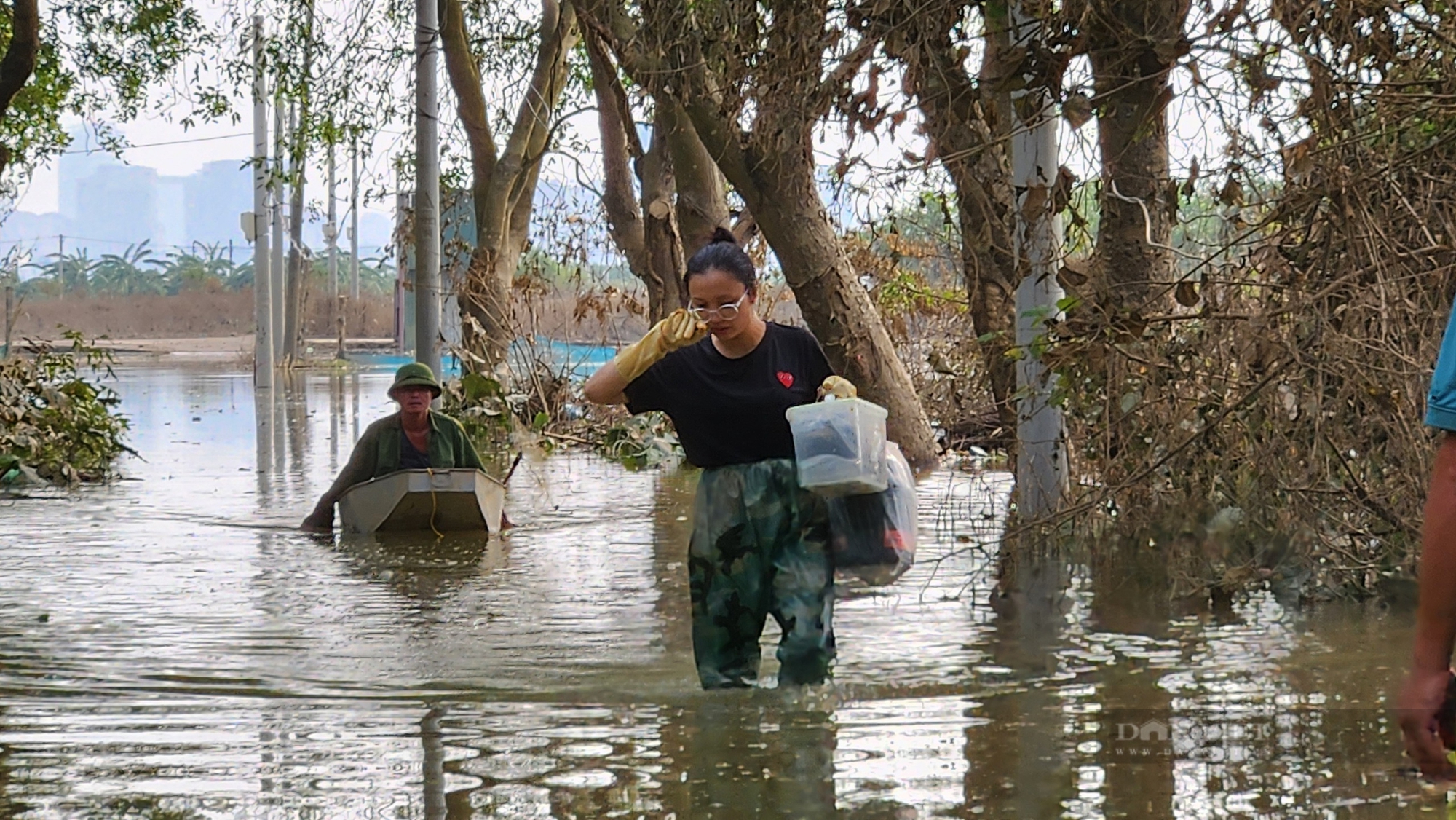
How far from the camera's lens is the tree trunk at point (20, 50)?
12.8 m

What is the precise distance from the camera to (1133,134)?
816cm

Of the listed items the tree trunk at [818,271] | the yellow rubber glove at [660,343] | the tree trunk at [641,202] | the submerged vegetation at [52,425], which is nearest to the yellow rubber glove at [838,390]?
the yellow rubber glove at [660,343]

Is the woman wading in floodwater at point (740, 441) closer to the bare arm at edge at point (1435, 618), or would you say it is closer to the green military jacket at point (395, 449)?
the bare arm at edge at point (1435, 618)

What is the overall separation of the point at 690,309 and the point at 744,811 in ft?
5.13

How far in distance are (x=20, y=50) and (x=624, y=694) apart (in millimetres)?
8014

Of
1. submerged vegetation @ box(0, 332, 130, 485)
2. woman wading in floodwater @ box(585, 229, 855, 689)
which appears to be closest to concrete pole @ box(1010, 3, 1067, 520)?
woman wading in floodwater @ box(585, 229, 855, 689)

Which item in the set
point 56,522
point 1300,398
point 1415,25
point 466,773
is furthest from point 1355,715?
point 56,522

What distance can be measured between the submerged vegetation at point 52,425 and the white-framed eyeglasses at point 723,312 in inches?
483

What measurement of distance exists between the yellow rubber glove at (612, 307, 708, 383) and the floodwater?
1244 millimetres

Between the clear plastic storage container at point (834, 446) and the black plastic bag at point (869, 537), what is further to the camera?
the black plastic bag at point (869, 537)

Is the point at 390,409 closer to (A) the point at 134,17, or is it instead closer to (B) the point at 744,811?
(A) the point at 134,17

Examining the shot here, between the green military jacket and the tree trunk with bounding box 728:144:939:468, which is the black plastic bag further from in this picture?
A: the green military jacket

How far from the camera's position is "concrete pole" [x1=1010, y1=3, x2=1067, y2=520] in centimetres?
825

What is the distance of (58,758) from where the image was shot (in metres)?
5.90
